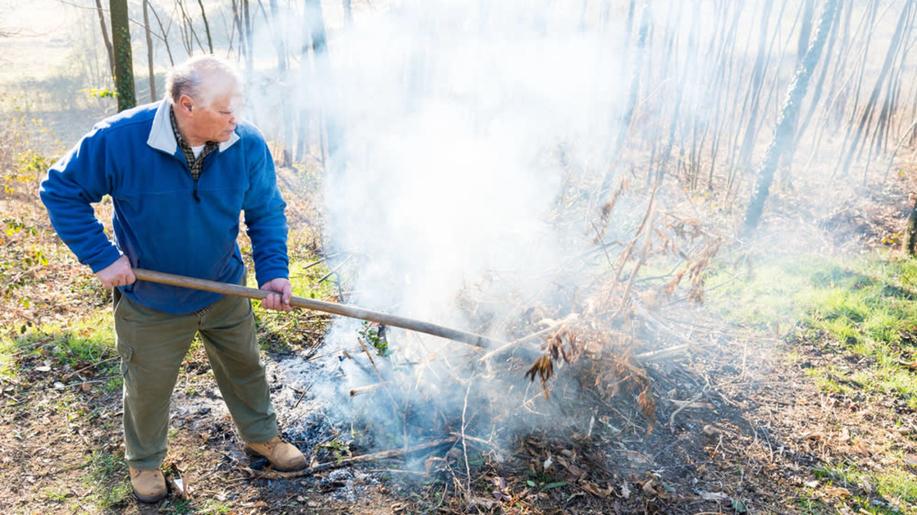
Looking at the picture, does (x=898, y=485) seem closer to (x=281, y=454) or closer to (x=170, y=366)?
(x=281, y=454)

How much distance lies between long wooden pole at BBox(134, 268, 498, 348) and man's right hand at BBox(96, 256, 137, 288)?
33mm

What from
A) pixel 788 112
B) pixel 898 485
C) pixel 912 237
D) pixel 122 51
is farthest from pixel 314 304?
pixel 912 237

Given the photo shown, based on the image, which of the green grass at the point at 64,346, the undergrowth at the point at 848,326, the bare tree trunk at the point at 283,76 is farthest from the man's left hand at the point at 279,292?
the bare tree trunk at the point at 283,76

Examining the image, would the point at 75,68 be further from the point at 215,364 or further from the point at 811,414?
the point at 811,414

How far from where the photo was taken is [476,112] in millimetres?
7969

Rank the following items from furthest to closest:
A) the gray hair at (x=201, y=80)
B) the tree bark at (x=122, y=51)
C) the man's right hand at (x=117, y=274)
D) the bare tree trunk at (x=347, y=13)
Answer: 1. the bare tree trunk at (x=347, y=13)
2. the tree bark at (x=122, y=51)
3. the man's right hand at (x=117, y=274)
4. the gray hair at (x=201, y=80)

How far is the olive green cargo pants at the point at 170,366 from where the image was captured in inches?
98.9

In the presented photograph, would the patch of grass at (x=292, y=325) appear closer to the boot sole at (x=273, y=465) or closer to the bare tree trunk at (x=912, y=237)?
the boot sole at (x=273, y=465)

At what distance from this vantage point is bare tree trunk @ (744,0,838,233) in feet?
19.3

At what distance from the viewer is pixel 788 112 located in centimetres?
631

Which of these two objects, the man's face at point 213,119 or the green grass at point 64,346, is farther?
the green grass at point 64,346

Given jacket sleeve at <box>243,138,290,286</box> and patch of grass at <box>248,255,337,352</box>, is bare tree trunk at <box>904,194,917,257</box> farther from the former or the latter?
jacket sleeve at <box>243,138,290,286</box>

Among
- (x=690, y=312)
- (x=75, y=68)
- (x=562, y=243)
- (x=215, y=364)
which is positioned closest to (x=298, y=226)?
(x=562, y=243)

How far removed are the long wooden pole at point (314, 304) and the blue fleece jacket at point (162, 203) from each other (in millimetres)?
94
